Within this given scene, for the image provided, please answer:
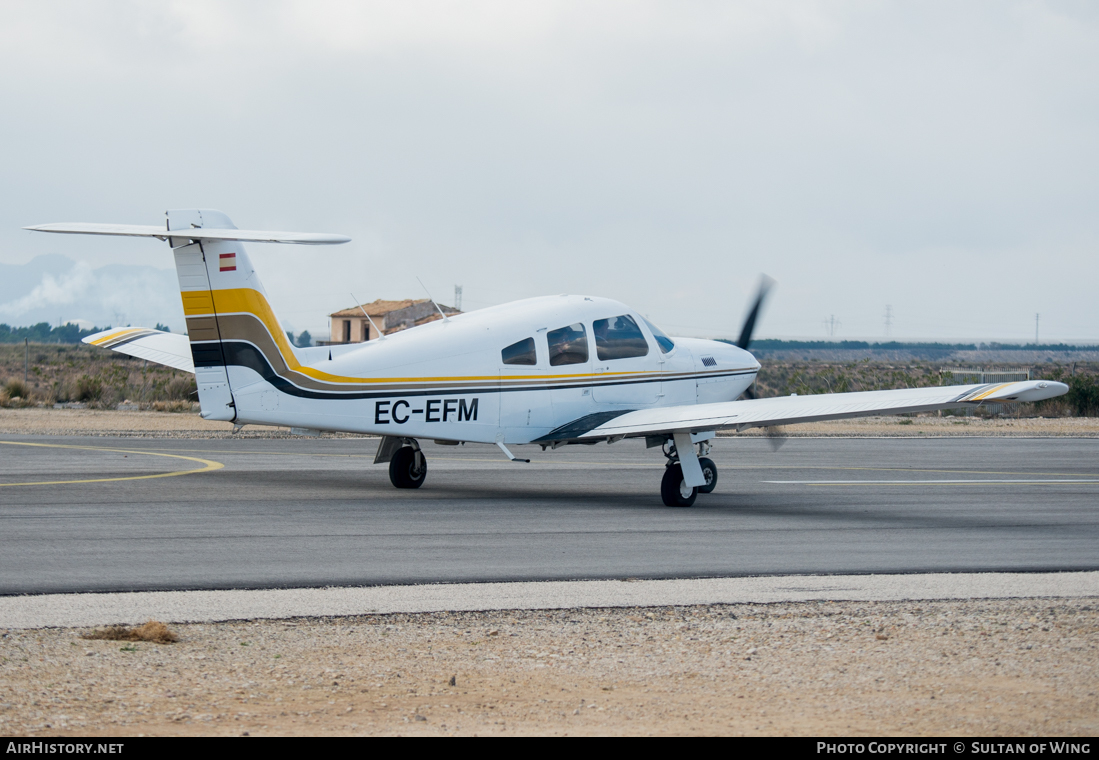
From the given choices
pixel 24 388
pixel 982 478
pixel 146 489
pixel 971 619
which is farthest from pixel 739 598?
pixel 24 388

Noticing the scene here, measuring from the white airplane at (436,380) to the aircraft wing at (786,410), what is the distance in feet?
0.10

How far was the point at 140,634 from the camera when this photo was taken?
807 centimetres

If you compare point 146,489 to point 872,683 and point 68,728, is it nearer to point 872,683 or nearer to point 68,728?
point 68,728

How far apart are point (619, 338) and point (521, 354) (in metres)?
2.01

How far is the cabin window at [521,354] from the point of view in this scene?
57.1 feet

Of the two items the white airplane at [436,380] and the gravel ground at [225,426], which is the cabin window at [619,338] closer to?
the white airplane at [436,380]

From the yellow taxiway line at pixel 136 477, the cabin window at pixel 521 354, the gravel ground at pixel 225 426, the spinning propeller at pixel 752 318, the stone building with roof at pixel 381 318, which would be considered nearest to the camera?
the cabin window at pixel 521 354

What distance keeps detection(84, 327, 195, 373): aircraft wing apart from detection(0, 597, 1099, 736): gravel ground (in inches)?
589

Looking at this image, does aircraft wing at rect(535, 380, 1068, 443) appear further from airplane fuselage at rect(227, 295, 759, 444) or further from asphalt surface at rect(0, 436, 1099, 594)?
asphalt surface at rect(0, 436, 1099, 594)

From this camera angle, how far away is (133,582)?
10211mm

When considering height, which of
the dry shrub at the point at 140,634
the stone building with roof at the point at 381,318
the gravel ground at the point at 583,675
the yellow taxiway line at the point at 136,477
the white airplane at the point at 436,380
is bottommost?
the gravel ground at the point at 583,675

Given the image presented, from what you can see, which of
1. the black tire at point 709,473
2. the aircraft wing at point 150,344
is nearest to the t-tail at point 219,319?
the aircraft wing at point 150,344

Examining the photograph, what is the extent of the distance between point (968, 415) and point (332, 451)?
3436 centimetres

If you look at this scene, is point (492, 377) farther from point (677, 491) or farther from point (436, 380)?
point (677, 491)
